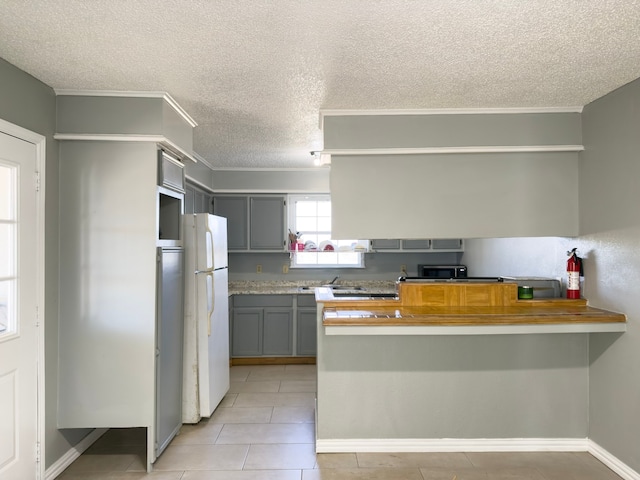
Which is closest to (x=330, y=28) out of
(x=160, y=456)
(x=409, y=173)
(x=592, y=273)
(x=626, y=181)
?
(x=409, y=173)

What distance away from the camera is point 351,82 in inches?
100

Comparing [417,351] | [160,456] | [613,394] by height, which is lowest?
[160,456]

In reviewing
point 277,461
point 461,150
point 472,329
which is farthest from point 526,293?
point 277,461

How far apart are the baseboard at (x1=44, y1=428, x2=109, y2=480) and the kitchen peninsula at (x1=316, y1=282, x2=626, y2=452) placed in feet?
5.35

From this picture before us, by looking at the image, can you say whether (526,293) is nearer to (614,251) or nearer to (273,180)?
(614,251)

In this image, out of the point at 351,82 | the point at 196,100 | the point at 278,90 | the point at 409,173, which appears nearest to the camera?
the point at 351,82

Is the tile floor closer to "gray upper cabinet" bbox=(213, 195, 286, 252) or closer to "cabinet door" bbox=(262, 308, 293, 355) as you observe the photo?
"cabinet door" bbox=(262, 308, 293, 355)

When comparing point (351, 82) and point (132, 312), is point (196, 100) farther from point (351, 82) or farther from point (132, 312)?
point (132, 312)

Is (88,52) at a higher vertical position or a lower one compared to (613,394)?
higher

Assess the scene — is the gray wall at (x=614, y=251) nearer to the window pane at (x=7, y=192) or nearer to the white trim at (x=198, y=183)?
the white trim at (x=198, y=183)

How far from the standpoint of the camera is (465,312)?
113 inches

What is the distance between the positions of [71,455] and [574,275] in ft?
11.9

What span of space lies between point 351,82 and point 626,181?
1.77 m

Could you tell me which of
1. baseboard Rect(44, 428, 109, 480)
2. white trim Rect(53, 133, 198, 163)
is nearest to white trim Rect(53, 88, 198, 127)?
white trim Rect(53, 133, 198, 163)
